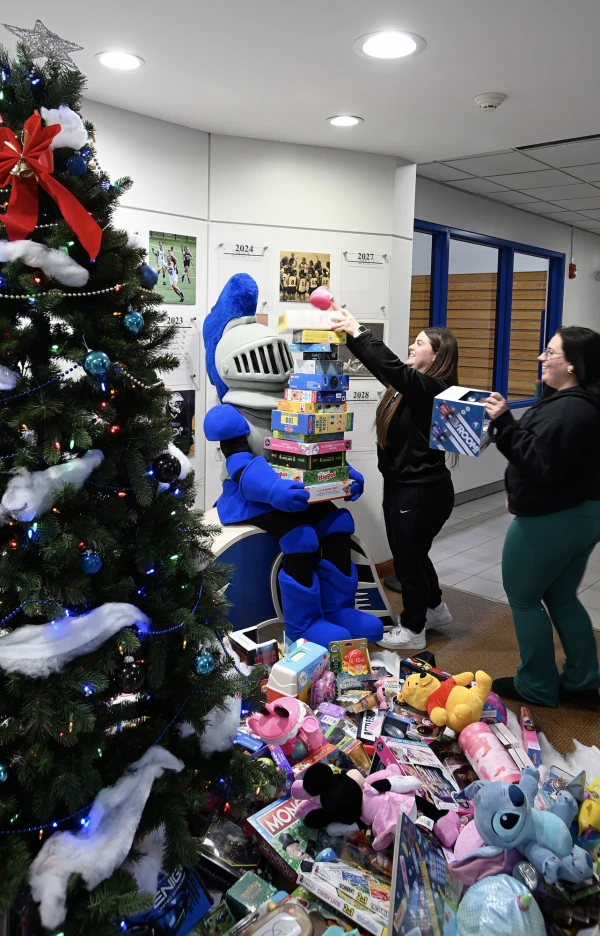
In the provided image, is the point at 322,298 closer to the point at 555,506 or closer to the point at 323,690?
the point at 555,506

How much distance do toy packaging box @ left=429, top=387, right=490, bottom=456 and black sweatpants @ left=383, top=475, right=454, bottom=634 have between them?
2.14 ft

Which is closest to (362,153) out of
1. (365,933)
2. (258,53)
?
(258,53)

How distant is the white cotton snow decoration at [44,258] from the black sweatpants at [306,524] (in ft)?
6.23

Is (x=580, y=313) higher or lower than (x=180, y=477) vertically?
higher

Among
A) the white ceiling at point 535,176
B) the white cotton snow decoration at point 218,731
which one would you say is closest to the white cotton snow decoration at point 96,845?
the white cotton snow decoration at point 218,731

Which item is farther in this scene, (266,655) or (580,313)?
(580,313)

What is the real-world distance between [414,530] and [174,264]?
5.71 feet

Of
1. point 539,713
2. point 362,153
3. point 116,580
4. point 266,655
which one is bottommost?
point 539,713

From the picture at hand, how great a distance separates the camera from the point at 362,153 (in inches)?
151

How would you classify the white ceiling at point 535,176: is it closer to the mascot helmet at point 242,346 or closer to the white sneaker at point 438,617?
the mascot helmet at point 242,346

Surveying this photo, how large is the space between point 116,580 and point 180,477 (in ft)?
0.87

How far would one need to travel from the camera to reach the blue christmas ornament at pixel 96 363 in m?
1.31

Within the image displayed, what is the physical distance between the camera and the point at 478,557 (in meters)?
4.90

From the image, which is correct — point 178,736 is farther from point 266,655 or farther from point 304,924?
point 266,655
